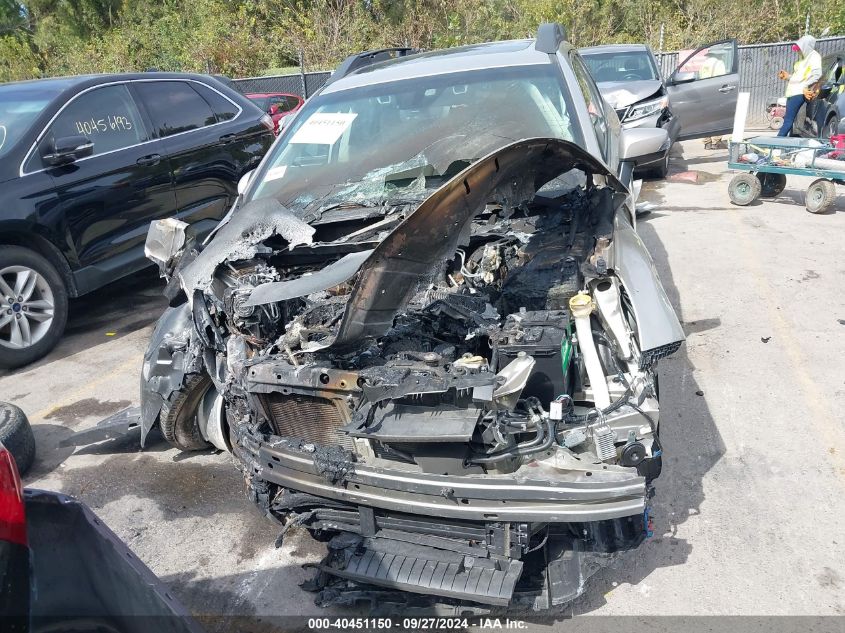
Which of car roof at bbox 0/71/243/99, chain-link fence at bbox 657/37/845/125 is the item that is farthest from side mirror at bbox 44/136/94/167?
chain-link fence at bbox 657/37/845/125

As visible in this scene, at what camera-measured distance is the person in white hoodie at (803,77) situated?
931 cm

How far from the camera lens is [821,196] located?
731 cm

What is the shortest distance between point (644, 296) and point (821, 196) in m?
5.96

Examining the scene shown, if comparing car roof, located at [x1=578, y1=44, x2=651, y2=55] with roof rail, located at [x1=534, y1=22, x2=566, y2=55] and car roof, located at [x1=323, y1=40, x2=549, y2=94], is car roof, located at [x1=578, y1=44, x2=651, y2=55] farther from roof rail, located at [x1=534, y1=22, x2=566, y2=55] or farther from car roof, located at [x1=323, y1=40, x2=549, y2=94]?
car roof, located at [x1=323, y1=40, x2=549, y2=94]

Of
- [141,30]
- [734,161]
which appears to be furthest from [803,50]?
[141,30]

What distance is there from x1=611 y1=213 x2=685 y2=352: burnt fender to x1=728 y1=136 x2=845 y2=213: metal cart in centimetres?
550

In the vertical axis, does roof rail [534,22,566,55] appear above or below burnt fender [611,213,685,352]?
above

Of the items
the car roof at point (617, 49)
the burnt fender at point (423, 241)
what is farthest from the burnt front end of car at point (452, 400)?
the car roof at point (617, 49)

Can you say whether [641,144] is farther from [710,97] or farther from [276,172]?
[710,97]

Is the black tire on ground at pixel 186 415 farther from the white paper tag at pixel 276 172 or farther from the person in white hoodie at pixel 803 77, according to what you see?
the person in white hoodie at pixel 803 77

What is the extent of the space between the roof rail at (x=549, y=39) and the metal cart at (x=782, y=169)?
4354 millimetres

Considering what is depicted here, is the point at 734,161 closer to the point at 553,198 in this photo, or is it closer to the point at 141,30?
the point at 553,198

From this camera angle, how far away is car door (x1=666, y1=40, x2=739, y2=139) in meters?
10.3

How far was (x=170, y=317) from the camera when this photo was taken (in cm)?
351
